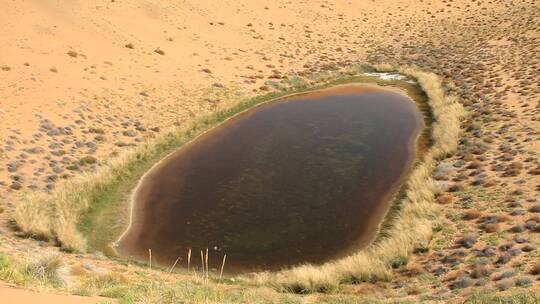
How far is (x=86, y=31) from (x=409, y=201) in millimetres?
35012

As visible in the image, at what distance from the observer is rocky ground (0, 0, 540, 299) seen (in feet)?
70.1

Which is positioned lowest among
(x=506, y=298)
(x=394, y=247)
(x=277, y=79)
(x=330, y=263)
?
(x=330, y=263)

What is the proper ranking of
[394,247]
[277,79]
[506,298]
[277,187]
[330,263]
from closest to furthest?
[506,298], [394,247], [330,263], [277,187], [277,79]

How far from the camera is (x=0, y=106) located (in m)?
33.5

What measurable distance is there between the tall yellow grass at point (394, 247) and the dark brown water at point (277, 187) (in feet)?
5.05

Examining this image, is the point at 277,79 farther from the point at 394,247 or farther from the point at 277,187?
the point at 394,247

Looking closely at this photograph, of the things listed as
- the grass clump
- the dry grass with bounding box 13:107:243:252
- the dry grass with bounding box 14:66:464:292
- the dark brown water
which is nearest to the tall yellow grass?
the dry grass with bounding box 14:66:464:292

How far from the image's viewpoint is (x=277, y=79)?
161 ft

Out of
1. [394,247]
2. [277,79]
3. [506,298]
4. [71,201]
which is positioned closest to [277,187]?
[394,247]

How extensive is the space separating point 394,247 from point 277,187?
31.7 ft

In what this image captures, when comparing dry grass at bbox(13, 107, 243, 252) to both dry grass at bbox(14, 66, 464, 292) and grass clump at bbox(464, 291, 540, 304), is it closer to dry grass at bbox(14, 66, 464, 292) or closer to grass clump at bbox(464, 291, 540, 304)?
dry grass at bbox(14, 66, 464, 292)

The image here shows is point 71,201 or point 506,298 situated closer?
point 506,298

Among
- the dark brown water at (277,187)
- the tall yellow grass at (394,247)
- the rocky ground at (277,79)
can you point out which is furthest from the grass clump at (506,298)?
the dark brown water at (277,187)

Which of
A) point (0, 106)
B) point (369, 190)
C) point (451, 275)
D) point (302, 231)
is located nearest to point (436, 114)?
point (369, 190)
